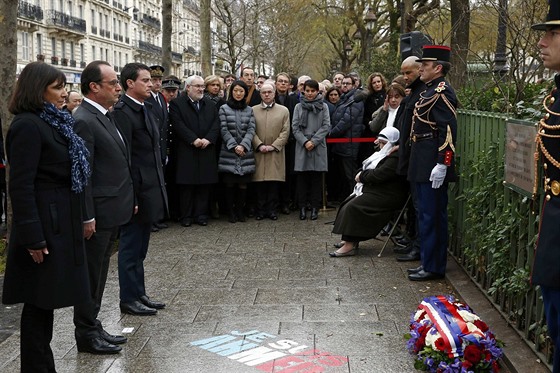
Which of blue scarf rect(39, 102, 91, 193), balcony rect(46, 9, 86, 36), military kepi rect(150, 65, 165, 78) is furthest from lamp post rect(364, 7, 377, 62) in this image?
balcony rect(46, 9, 86, 36)

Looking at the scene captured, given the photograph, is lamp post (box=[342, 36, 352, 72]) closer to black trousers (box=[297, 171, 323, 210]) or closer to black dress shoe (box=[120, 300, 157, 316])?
black trousers (box=[297, 171, 323, 210])

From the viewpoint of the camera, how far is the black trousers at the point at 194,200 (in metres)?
12.2

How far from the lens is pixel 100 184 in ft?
19.8

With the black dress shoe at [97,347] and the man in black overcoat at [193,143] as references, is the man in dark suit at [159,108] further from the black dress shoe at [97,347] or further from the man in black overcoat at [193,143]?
the black dress shoe at [97,347]

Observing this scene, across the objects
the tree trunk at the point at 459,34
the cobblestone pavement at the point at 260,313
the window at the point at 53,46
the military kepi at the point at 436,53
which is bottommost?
the cobblestone pavement at the point at 260,313

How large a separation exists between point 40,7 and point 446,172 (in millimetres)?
56651

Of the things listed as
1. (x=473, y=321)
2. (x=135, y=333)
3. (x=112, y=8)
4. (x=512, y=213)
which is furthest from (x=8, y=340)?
(x=112, y=8)

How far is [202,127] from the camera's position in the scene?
12.1m

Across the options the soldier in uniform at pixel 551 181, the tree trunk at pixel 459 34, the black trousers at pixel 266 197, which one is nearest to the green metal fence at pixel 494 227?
the soldier in uniform at pixel 551 181

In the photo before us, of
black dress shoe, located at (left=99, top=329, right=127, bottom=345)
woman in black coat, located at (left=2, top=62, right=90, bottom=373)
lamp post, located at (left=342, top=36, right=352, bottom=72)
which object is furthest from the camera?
lamp post, located at (left=342, top=36, right=352, bottom=72)

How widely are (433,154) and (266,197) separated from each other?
200 inches

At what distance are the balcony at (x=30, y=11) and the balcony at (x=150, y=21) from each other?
33.2m

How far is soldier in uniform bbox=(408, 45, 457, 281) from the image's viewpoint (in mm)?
7879

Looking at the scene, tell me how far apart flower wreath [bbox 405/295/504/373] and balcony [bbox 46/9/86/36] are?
58824 millimetres
